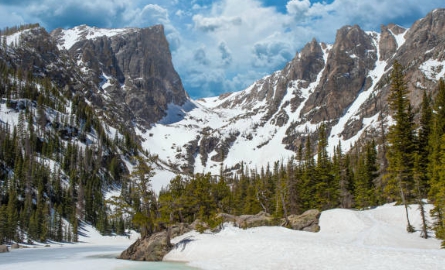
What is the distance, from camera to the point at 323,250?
23.0 m

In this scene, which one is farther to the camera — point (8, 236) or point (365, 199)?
point (8, 236)

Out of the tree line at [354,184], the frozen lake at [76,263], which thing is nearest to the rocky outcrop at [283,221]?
the tree line at [354,184]

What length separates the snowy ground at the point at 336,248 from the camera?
1977 cm

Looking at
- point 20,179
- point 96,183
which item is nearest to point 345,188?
point 20,179

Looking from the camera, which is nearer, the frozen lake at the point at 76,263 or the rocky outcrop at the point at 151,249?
the frozen lake at the point at 76,263

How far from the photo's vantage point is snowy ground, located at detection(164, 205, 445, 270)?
19766mm

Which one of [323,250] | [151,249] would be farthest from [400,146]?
[151,249]

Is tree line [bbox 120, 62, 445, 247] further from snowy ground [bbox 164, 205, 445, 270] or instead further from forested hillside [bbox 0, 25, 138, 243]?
forested hillside [bbox 0, 25, 138, 243]

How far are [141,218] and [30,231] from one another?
60086mm

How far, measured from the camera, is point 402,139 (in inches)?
1516

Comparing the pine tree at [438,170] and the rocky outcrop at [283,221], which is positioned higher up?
the pine tree at [438,170]

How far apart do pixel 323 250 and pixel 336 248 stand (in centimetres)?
91

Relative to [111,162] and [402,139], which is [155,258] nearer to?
[402,139]

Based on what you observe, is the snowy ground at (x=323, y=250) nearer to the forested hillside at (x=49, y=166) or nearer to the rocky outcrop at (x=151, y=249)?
the rocky outcrop at (x=151, y=249)
